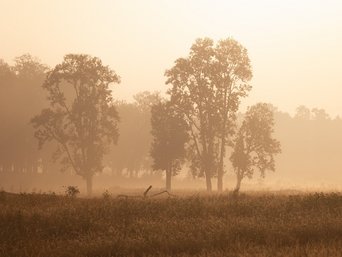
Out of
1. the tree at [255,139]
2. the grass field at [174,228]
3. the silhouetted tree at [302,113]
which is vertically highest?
the silhouetted tree at [302,113]

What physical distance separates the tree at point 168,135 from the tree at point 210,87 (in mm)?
1711

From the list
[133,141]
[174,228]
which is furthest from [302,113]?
[174,228]

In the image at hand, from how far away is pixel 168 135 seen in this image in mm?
47000

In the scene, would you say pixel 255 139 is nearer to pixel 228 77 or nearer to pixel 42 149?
pixel 228 77

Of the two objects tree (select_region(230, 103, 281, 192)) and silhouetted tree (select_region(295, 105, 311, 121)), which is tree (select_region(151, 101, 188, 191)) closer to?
tree (select_region(230, 103, 281, 192))

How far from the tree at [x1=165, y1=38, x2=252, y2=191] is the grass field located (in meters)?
26.0

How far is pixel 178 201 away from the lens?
18.1 metres

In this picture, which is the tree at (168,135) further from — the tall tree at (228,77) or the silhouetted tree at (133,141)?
Answer: the silhouetted tree at (133,141)

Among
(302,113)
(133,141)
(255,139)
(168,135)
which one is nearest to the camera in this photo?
(255,139)

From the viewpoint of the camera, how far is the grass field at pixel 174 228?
39.3ft

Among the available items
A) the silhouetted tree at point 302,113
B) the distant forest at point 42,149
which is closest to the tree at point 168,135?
the distant forest at point 42,149

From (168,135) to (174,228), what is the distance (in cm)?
3332

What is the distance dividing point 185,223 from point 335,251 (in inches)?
193

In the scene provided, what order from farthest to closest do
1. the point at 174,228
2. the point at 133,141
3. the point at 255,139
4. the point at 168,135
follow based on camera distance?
the point at 133,141
the point at 168,135
the point at 255,139
the point at 174,228
